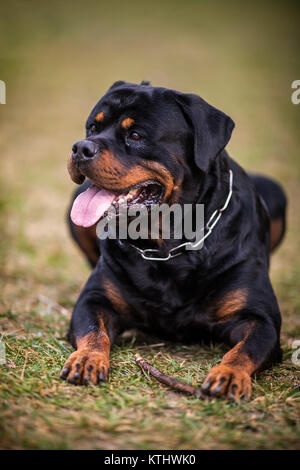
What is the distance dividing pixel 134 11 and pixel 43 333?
1363 cm

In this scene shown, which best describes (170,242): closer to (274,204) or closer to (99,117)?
(99,117)

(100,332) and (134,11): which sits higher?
(134,11)

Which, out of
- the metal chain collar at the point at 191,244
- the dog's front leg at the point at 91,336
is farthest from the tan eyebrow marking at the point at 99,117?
the dog's front leg at the point at 91,336

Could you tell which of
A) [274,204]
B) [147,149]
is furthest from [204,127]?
[274,204]

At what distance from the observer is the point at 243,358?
2090 mm

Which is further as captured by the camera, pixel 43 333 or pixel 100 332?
pixel 43 333

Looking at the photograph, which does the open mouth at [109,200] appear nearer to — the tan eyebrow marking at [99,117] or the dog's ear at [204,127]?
the dog's ear at [204,127]

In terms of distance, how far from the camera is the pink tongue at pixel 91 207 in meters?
2.32

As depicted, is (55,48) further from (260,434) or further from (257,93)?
(260,434)

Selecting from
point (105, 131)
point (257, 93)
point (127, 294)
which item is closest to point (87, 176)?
point (105, 131)

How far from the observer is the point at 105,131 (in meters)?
2.43

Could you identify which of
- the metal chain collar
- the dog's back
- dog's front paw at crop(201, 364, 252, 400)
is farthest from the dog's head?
the dog's back

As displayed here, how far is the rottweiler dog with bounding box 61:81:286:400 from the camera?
7.49 ft

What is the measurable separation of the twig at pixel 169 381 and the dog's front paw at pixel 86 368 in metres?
0.19
